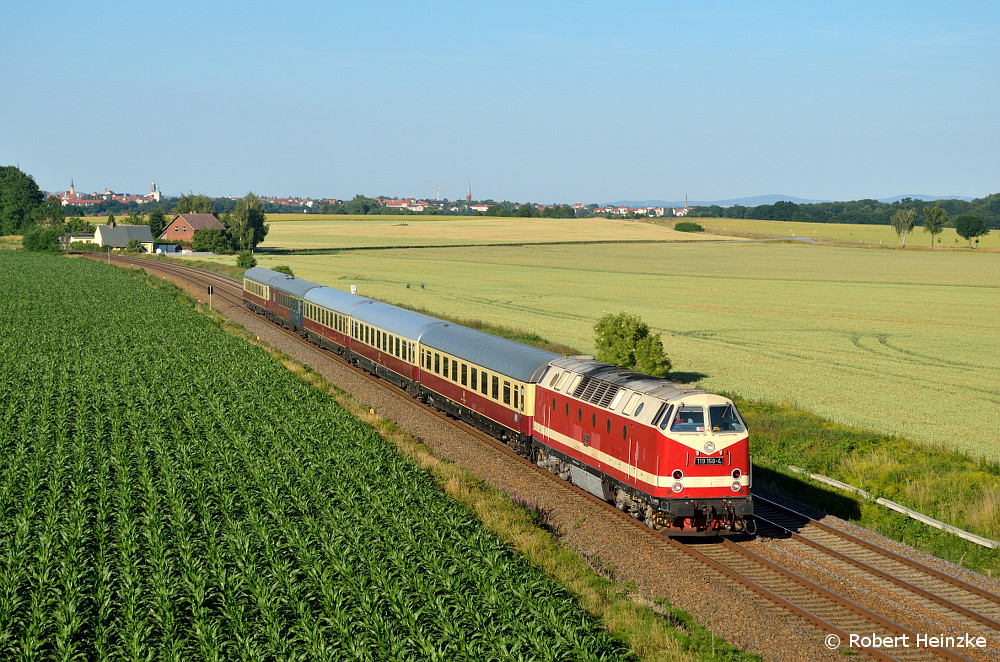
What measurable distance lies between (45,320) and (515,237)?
14288 centimetres

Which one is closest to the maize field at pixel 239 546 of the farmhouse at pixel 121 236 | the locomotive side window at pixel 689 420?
the locomotive side window at pixel 689 420

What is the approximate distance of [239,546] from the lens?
1694 cm

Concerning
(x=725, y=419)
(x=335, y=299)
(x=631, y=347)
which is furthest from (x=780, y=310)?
(x=725, y=419)

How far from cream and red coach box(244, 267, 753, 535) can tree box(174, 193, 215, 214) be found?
15037 centimetres

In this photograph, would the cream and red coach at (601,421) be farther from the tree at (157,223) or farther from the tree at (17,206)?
the tree at (17,206)

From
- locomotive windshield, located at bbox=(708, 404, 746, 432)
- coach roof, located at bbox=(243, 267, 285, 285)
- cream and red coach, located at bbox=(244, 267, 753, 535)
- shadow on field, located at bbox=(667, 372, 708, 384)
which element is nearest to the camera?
cream and red coach, located at bbox=(244, 267, 753, 535)

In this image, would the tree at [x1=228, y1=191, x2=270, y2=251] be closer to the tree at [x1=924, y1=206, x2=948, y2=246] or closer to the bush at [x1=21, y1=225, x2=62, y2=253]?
the bush at [x1=21, y1=225, x2=62, y2=253]

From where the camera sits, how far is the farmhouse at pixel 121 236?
147500 millimetres

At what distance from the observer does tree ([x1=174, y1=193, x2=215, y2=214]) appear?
175500 millimetres

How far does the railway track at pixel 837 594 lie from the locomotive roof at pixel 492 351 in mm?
4240

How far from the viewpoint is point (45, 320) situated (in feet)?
172

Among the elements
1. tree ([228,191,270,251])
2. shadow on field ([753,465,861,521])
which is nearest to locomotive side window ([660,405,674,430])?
shadow on field ([753,465,861,521])


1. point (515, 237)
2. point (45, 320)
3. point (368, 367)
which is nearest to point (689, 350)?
point (368, 367)

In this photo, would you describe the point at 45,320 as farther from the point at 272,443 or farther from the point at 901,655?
the point at 901,655
